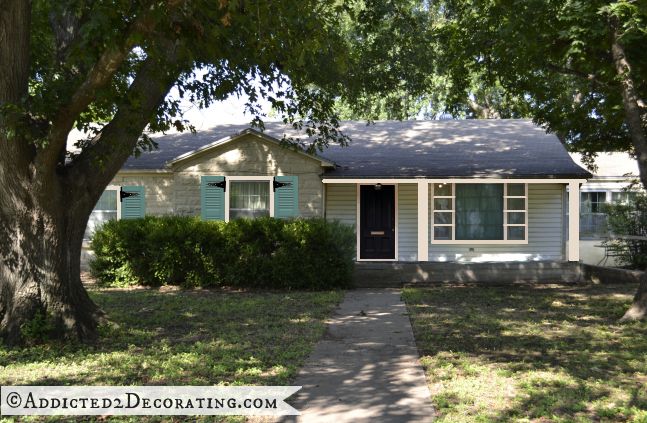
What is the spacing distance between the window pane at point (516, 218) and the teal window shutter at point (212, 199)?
7.59 meters

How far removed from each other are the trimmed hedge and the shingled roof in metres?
2.29

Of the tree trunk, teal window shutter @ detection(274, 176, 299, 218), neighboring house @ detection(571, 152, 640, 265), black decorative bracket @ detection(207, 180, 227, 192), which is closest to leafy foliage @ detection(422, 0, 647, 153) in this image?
teal window shutter @ detection(274, 176, 299, 218)

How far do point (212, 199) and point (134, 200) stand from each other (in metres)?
2.51

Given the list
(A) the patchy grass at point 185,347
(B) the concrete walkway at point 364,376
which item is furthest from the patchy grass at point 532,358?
(A) the patchy grass at point 185,347

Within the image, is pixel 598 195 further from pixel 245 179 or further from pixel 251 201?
Answer: pixel 245 179

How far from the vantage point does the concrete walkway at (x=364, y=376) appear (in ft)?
16.1

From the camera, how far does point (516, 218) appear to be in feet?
51.9

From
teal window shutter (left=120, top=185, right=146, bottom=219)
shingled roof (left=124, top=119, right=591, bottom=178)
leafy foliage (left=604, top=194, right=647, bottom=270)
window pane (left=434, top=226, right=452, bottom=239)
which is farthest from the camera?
teal window shutter (left=120, top=185, right=146, bottom=219)

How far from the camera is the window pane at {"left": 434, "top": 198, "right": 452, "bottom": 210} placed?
15961 millimetres

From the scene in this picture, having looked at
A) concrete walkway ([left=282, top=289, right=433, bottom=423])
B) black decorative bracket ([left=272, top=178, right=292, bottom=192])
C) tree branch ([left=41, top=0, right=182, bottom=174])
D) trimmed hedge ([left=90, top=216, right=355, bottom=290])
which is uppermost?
tree branch ([left=41, top=0, right=182, bottom=174])

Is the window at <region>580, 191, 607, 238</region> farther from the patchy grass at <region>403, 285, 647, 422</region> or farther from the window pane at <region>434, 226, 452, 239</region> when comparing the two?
the patchy grass at <region>403, 285, 647, 422</region>

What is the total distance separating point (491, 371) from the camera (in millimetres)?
6180

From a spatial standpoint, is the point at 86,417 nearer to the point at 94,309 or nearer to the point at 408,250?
the point at 94,309

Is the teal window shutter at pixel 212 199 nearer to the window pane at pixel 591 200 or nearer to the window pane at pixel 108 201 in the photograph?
the window pane at pixel 108 201
